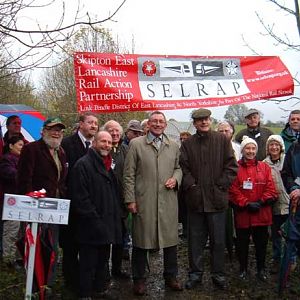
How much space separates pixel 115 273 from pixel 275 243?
2.18m

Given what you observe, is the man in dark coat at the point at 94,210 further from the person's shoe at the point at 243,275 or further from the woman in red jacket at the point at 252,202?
the person's shoe at the point at 243,275

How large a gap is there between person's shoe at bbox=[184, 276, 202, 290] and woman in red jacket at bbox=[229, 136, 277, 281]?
0.58m

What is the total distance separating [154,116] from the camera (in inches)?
199

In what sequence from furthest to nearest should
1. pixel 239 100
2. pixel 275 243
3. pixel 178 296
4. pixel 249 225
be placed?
1. pixel 239 100
2. pixel 275 243
3. pixel 249 225
4. pixel 178 296

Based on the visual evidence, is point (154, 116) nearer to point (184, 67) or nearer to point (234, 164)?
point (234, 164)

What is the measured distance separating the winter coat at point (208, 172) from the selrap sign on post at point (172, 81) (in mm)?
1359

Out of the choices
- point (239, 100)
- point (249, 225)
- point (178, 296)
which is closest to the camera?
point (178, 296)

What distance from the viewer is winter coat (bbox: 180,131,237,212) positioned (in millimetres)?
4988

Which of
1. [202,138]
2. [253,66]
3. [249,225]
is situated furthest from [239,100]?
[249,225]

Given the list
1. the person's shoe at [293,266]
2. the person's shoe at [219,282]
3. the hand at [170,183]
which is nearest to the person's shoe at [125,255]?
the person's shoe at [219,282]

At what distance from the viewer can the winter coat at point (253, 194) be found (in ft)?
17.1

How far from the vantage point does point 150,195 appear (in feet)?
16.2

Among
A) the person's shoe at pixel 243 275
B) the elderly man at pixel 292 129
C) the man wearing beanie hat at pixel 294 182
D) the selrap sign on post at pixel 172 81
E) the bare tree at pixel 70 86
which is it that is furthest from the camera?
the bare tree at pixel 70 86

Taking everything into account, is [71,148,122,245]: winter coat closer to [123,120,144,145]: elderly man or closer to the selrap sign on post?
the selrap sign on post
